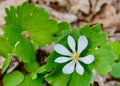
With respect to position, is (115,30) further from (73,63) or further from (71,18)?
(73,63)

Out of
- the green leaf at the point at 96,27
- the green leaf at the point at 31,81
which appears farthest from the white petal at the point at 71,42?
the green leaf at the point at 31,81

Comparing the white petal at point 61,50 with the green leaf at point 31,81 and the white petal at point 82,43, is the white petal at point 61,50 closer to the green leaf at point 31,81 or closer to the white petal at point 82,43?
the white petal at point 82,43

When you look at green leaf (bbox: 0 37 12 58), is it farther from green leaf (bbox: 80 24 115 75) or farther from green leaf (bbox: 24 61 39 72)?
green leaf (bbox: 80 24 115 75)

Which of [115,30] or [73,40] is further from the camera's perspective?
[115,30]

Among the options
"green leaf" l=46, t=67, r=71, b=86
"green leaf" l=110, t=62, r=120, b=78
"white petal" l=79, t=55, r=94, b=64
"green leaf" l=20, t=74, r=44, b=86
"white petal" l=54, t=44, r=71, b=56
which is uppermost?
"white petal" l=54, t=44, r=71, b=56

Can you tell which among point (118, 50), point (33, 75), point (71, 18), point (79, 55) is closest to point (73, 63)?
point (79, 55)

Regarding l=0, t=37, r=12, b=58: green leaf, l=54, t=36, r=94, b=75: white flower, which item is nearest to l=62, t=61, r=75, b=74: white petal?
l=54, t=36, r=94, b=75: white flower

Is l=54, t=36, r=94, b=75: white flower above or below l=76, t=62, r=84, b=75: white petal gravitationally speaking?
above
